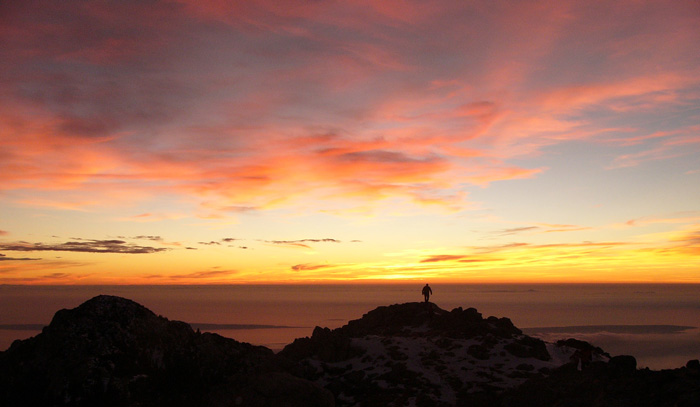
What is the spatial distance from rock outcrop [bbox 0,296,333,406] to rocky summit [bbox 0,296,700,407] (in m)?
0.05

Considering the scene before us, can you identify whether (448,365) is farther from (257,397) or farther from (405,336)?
(257,397)

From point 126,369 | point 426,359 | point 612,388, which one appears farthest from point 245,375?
point 612,388

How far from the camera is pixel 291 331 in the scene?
150875mm

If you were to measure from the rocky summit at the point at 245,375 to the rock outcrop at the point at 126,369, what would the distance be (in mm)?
47

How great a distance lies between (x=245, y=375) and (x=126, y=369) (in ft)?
17.9

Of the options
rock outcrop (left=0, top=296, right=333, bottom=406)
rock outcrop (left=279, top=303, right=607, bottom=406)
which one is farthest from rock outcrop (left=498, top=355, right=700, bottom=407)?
rock outcrop (left=0, top=296, right=333, bottom=406)

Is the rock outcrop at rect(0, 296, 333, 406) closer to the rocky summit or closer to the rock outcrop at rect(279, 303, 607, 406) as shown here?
the rocky summit

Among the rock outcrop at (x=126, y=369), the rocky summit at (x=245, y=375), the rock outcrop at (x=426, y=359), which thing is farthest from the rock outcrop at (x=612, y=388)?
the rock outcrop at (x=126, y=369)

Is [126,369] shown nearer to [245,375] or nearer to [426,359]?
[245,375]

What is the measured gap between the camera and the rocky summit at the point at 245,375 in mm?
21172

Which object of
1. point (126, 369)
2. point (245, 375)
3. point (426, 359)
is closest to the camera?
point (126, 369)

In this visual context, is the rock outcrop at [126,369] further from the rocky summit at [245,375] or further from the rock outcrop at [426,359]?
the rock outcrop at [426,359]

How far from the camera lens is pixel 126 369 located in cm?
2283

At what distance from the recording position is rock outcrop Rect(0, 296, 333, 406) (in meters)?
21.5
